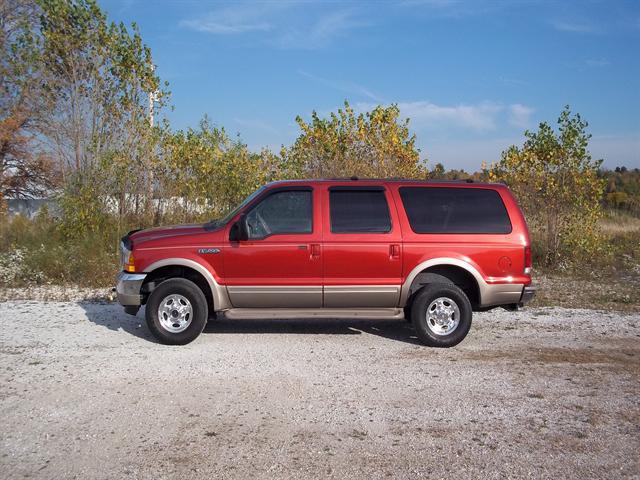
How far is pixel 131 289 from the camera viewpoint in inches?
274

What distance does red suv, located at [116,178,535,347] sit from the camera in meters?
6.89

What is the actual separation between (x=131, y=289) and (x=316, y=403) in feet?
10.0

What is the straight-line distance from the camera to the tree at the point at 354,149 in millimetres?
15453

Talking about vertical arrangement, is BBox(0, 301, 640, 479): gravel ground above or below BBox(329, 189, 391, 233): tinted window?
below

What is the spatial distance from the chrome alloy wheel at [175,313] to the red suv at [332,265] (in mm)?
12

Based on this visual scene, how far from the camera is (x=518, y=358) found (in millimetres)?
6453

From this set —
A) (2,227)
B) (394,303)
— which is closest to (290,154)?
(2,227)

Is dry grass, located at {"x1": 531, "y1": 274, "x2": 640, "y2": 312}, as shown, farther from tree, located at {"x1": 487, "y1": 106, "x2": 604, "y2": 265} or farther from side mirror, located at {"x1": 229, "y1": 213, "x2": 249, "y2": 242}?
side mirror, located at {"x1": 229, "y1": 213, "x2": 249, "y2": 242}

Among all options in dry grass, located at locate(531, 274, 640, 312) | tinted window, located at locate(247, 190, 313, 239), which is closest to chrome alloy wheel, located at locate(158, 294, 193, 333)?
tinted window, located at locate(247, 190, 313, 239)

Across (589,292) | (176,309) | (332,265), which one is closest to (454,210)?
(332,265)

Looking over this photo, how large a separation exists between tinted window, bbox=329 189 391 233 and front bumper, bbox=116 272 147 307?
7.85 ft

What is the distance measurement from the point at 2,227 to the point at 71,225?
256 cm

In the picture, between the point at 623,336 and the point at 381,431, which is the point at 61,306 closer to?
the point at 381,431

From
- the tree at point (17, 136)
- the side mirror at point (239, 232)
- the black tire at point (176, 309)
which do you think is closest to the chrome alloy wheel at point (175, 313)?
the black tire at point (176, 309)
